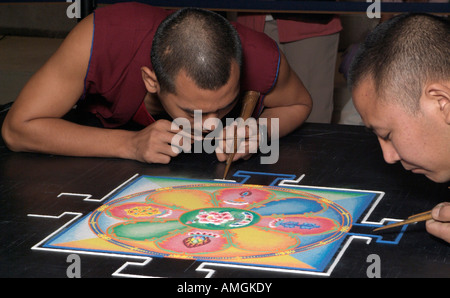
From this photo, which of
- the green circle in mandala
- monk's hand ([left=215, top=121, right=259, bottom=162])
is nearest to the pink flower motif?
the green circle in mandala

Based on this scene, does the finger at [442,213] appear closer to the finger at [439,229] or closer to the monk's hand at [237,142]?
the finger at [439,229]

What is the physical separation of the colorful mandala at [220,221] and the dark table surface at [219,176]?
0.07 m

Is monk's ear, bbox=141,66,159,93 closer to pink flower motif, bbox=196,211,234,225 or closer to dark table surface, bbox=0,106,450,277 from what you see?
dark table surface, bbox=0,106,450,277

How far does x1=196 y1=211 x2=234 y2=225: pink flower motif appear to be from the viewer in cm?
161

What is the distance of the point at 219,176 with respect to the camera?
1964mm

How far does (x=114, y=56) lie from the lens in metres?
2.23

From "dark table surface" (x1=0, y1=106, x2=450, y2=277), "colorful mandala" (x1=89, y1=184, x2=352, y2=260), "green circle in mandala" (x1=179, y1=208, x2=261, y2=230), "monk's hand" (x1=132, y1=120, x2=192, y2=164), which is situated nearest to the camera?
"dark table surface" (x1=0, y1=106, x2=450, y2=277)

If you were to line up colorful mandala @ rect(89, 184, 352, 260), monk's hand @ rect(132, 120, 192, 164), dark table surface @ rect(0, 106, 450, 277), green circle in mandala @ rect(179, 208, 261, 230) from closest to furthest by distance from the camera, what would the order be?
dark table surface @ rect(0, 106, 450, 277)
colorful mandala @ rect(89, 184, 352, 260)
green circle in mandala @ rect(179, 208, 261, 230)
monk's hand @ rect(132, 120, 192, 164)

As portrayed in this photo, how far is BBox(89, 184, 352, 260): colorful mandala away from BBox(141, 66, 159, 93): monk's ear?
0.40 m

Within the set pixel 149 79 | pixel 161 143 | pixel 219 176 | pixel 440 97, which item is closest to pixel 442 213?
pixel 440 97

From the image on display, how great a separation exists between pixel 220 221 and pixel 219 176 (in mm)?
367

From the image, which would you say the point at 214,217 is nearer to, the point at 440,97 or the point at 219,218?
the point at 219,218
